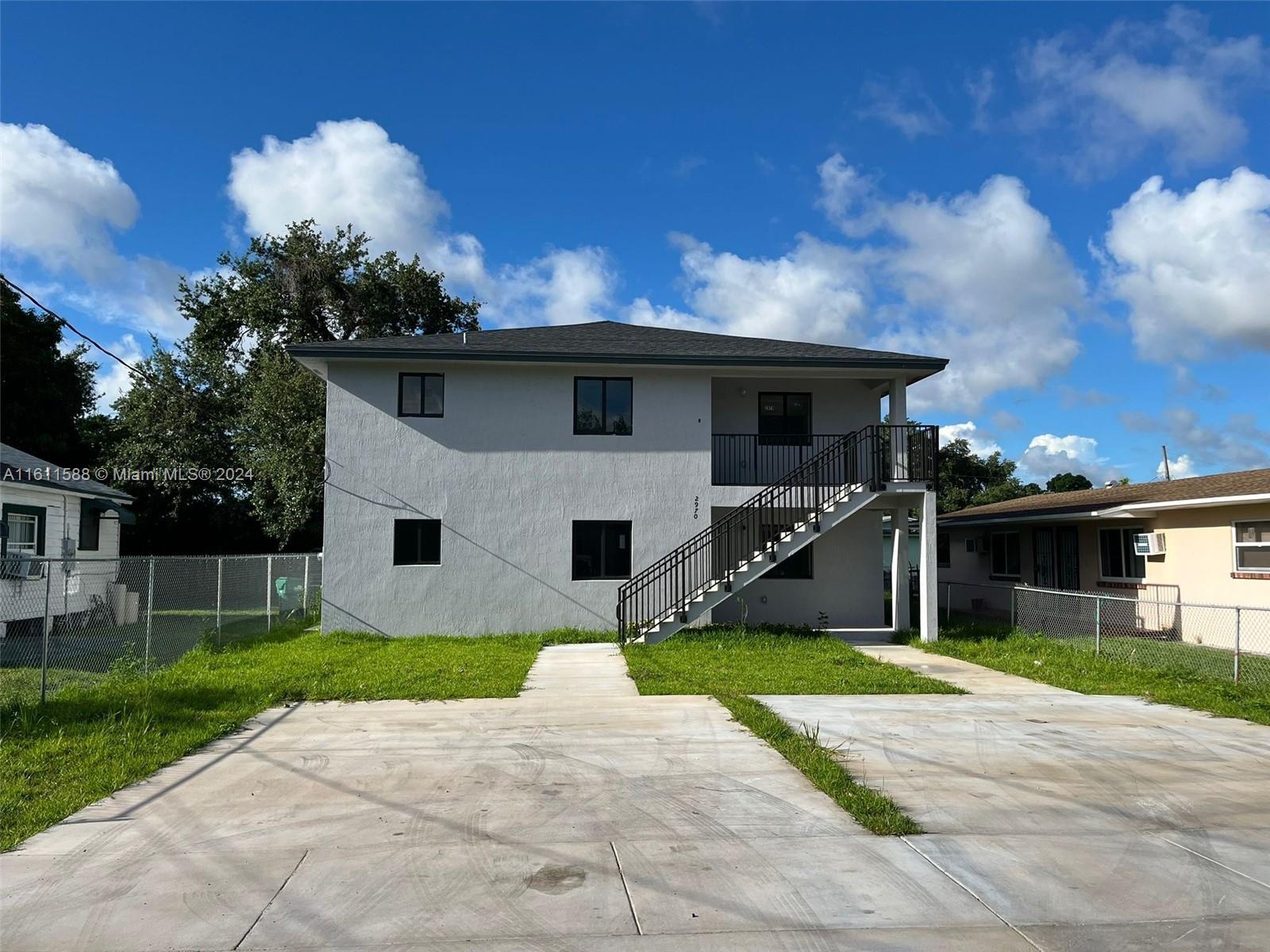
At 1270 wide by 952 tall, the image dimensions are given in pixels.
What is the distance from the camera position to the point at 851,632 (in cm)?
1698

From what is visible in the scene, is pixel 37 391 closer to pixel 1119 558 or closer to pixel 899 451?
pixel 899 451

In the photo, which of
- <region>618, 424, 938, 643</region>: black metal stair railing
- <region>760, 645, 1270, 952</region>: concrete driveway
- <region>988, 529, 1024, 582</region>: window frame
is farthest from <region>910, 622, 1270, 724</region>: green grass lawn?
<region>988, 529, 1024, 582</region>: window frame

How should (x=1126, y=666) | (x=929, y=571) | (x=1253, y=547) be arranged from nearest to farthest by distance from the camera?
(x=1126, y=666) → (x=1253, y=547) → (x=929, y=571)

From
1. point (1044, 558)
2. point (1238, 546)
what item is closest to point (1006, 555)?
point (1044, 558)

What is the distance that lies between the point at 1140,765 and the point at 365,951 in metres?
6.47

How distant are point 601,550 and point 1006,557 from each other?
40.9 ft

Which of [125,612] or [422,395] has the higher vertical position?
[422,395]

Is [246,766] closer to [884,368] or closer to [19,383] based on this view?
[884,368]

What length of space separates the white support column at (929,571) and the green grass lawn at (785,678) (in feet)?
6.07

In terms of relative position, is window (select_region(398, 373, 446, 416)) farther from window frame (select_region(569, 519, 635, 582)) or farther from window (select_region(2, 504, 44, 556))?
window (select_region(2, 504, 44, 556))

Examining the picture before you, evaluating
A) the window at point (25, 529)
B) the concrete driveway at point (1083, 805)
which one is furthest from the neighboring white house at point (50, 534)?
the concrete driveway at point (1083, 805)

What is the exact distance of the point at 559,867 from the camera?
502 cm

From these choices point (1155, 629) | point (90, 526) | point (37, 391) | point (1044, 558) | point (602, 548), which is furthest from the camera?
point (37, 391)

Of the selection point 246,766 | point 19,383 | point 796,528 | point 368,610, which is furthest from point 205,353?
point 246,766
